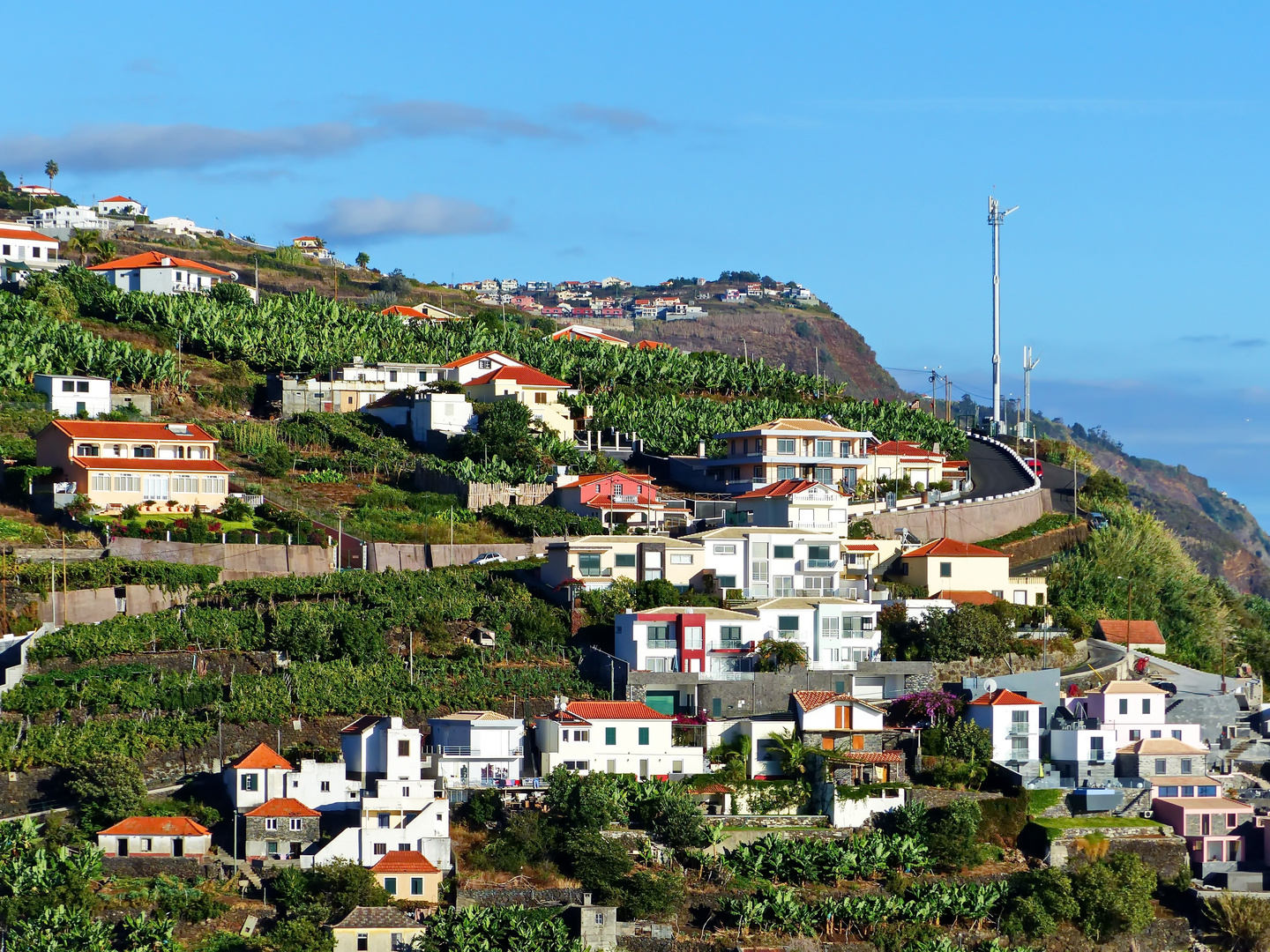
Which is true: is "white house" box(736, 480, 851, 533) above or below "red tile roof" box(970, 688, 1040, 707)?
above

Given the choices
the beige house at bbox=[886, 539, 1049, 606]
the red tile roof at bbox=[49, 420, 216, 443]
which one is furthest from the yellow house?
the beige house at bbox=[886, 539, 1049, 606]

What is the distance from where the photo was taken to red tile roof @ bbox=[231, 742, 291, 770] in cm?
5312

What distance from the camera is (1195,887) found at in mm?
56562

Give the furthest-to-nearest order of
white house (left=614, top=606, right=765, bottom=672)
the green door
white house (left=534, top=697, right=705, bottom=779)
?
white house (left=614, top=606, right=765, bottom=672)
the green door
white house (left=534, top=697, right=705, bottom=779)

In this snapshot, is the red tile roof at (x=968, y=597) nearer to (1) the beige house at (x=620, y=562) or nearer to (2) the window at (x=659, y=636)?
(1) the beige house at (x=620, y=562)

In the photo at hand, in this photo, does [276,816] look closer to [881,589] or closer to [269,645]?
[269,645]

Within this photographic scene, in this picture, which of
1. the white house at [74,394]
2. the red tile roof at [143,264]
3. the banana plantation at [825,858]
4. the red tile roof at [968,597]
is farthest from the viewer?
the red tile roof at [143,264]

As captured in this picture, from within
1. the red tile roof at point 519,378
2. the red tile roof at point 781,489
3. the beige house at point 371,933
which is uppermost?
the red tile roof at point 519,378

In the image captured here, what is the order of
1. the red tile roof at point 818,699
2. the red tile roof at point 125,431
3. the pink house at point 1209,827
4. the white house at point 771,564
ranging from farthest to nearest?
1. the red tile roof at point 125,431
2. the white house at point 771,564
3. the red tile roof at point 818,699
4. the pink house at point 1209,827

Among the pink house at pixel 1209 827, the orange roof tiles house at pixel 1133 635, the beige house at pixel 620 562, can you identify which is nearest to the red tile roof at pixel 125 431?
the beige house at pixel 620 562

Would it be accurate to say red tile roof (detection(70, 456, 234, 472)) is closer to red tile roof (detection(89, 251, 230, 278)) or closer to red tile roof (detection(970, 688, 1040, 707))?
red tile roof (detection(970, 688, 1040, 707))

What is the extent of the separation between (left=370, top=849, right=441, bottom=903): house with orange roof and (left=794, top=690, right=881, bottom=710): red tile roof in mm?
13133

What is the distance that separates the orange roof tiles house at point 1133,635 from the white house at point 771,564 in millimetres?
10082

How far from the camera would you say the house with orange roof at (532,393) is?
88450 mm
